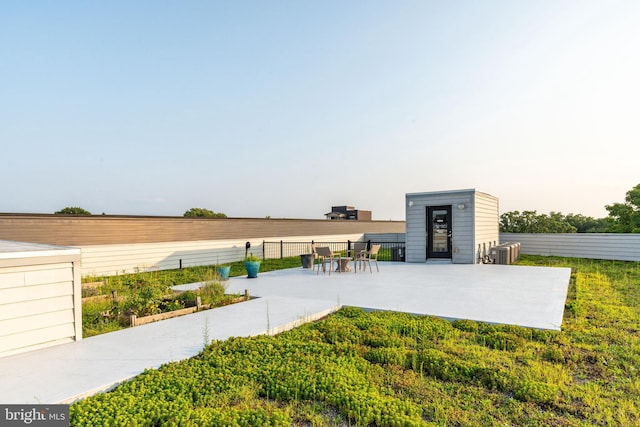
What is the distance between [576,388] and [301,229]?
632 inches

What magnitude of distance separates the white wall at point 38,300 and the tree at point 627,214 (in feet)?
86.2

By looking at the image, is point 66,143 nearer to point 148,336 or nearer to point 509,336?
point 148,336

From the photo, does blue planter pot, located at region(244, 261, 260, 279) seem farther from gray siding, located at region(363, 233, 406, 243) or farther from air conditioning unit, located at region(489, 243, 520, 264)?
gray siding, located at region(363, 233, 406, 243)

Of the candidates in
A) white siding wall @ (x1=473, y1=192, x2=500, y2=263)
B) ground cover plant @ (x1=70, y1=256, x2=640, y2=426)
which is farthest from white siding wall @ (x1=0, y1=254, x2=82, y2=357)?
white siding wall @ (x1=473, y1=192, x2=500, y2=263)

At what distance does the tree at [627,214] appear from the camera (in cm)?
2012

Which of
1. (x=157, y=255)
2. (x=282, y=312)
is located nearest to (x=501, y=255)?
(x=282, y=312)

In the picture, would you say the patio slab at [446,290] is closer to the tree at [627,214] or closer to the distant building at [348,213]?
the tree at [627,214]

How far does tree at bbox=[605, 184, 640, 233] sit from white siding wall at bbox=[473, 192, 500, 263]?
1202 centimetres

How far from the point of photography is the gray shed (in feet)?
38.4

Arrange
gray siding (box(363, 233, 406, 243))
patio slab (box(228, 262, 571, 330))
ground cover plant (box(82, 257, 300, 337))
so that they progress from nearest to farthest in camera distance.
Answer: ground cover plant (box(82, 257, 300, 337))
patio slab (box(228, 262, 571, 330))
gray siding (box(363, 233, 406, 243))

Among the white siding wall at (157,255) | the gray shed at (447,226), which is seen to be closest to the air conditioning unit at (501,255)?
the gray shed at (447,226)

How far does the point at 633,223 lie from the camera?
20.3 meters

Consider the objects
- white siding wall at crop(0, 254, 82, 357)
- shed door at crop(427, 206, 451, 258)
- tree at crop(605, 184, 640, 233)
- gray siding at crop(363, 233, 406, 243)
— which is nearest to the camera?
white siding wall at crop(0, 254, 82, 357)

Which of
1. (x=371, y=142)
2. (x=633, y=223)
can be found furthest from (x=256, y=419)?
(x=633, y=223)
